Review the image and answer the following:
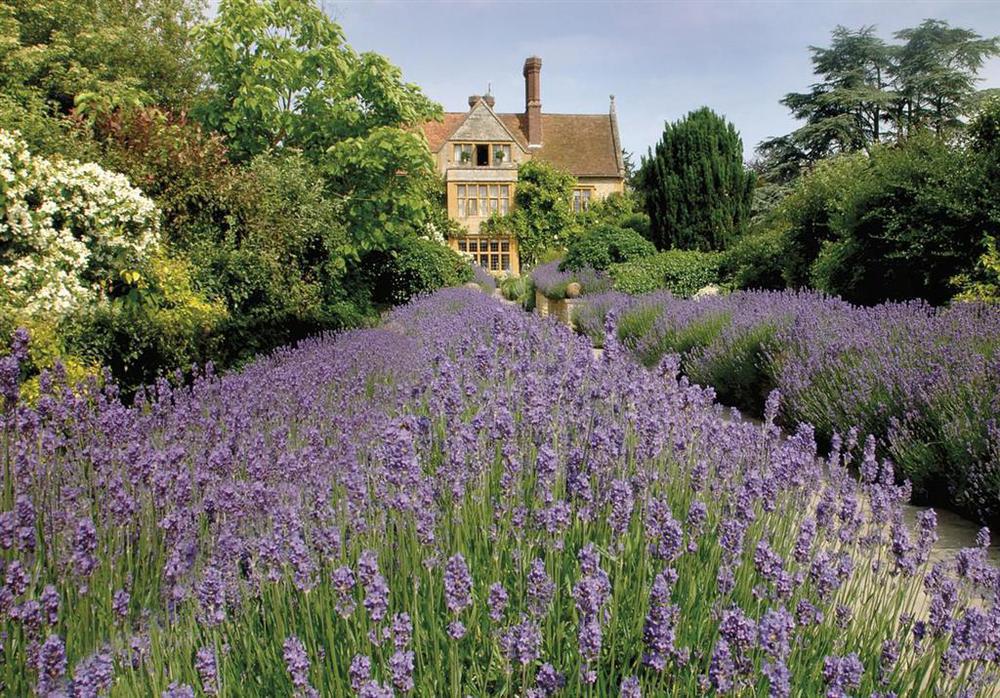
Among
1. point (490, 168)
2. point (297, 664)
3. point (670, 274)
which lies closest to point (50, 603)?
point (297, 664)

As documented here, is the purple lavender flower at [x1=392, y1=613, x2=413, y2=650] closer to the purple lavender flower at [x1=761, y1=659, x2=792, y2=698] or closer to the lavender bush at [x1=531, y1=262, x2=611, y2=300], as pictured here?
the purple lavender flower at [x1=761, y1=659, x2=792, y2=698]

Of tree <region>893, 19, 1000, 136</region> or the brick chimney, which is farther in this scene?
the brick chimney

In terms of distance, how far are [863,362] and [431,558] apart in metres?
4.21

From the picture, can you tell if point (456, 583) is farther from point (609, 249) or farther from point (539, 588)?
point (609, 249)

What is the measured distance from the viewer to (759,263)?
1345 centimetres

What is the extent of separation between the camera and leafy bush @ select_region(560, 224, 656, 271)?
55.5 feet

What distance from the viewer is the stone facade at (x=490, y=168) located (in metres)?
34.1

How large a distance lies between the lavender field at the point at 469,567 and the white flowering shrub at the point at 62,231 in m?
3.38

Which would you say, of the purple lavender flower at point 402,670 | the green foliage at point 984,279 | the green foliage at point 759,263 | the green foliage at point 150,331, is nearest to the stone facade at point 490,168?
the green foliage at point 759,263

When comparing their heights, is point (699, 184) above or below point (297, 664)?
above

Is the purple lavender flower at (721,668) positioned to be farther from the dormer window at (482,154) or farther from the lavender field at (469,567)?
the dormer window at (482,154)

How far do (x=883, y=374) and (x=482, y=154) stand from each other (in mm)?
31055

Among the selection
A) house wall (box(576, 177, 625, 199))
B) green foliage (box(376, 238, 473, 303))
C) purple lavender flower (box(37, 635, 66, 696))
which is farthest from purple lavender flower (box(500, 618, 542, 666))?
house wall (box(576, 177, 625, 199))

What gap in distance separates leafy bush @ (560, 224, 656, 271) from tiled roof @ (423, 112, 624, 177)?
741 inches
